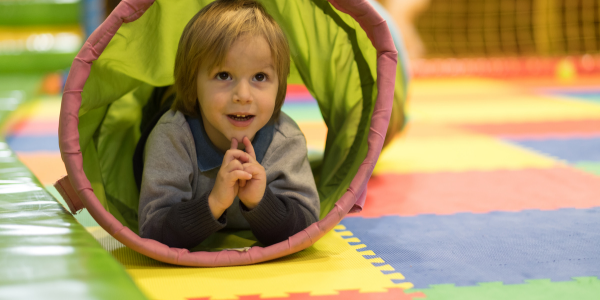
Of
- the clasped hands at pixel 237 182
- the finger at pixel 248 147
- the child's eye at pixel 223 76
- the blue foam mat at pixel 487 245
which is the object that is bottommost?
Answer: the blue foam mat at pixel 487 245

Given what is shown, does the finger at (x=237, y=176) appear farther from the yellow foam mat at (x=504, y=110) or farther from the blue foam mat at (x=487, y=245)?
the yellow foam mat at (x=504, y=110)

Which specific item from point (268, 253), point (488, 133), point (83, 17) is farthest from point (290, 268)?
point (83, 17)

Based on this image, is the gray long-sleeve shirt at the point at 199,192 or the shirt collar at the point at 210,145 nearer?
the gray long-sleeve shirt at the point at 199,192

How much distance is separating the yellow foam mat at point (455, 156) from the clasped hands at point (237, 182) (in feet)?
3.20

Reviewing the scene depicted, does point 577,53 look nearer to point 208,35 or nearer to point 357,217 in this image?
point 357,217

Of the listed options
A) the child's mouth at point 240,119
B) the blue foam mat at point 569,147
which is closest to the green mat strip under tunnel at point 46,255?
the child's mouth at point 240,119

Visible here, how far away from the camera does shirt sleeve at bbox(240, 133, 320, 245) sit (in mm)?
1265

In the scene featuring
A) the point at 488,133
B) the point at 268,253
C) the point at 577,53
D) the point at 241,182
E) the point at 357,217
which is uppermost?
the point at 241,182

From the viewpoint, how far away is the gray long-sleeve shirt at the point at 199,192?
124 centimetres

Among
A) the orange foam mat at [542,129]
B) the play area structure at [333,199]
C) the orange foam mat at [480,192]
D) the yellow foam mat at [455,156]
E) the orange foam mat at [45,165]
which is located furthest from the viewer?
the orange foam mat at [542,129]

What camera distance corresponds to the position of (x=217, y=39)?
1.27 metres

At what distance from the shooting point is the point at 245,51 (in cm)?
128

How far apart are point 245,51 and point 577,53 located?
6.44m

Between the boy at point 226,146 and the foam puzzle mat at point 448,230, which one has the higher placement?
the boy at point 226,146
